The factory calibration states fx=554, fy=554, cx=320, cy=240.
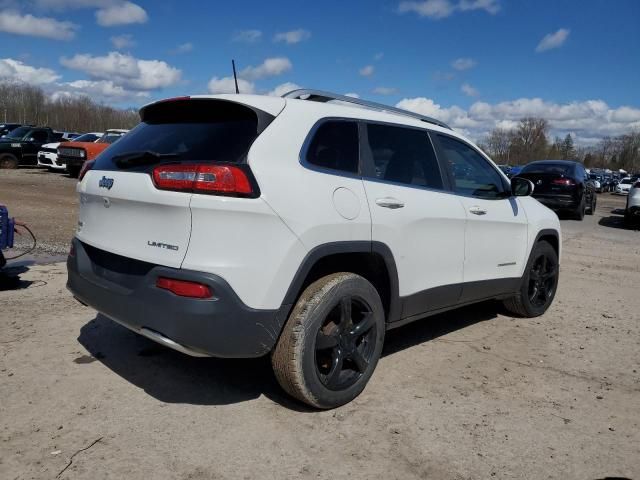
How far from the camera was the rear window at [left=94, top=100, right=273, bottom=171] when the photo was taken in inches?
117

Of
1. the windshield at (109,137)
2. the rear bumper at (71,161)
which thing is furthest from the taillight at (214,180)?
the windshield at (109,137)

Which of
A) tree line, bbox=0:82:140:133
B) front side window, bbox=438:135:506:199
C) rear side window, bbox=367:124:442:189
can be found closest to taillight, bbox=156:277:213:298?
rear side window, bbox=367:124:442:189

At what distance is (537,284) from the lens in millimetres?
5590

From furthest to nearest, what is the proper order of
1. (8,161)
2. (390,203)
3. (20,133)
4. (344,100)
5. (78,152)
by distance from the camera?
(20,133)
(8,161)
(78,152)
(344,100)
(390,203)

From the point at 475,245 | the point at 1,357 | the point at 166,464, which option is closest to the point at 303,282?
the point at 166,464

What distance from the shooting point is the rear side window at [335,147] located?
3.24 metres

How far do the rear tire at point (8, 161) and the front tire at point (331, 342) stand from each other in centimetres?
2318

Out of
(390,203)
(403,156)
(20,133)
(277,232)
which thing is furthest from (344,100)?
(20,133)

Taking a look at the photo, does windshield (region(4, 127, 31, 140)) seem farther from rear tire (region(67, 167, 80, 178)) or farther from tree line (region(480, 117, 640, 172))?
tree line (region(480, 117, 640, 172))

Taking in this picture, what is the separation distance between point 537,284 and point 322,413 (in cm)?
320

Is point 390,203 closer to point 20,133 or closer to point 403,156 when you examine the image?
point 403,156

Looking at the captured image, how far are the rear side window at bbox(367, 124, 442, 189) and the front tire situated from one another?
81cm

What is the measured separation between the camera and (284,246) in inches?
114

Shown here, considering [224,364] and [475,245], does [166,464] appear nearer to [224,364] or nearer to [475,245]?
[224,364]
